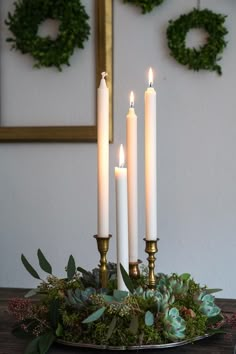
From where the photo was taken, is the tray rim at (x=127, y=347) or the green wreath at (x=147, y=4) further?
the green wreath at (x=147, y=4)

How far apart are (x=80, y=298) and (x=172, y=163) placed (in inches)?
45.4

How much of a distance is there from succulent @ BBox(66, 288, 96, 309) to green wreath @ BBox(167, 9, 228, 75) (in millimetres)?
1202

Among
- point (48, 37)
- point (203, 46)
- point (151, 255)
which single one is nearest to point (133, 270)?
point (151, 255)

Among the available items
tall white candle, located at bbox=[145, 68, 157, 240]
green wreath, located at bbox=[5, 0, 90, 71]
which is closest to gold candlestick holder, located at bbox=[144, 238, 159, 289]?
tall white candle, located at bbox=[145, 68, 157, 240]

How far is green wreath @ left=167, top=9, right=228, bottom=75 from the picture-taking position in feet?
5.95

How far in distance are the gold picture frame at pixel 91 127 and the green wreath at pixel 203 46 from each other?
0.23 m

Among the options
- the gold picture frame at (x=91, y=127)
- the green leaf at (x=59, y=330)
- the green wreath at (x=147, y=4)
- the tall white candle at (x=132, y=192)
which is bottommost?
the green leaf at (x=59, y=330)

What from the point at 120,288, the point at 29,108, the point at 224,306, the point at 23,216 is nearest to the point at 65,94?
the point at 29,108

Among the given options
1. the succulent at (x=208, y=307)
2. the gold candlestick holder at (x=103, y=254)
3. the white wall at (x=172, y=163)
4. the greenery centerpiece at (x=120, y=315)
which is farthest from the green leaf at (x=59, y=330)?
the white wall at (x=172, y=163)

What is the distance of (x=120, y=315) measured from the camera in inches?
30.8

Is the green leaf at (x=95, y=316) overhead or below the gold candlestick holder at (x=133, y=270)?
below

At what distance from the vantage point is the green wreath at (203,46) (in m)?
1.81

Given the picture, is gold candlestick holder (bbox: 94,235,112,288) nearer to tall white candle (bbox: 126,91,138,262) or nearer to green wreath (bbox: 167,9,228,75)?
tall white candle (bbox: 126,91,138,262)

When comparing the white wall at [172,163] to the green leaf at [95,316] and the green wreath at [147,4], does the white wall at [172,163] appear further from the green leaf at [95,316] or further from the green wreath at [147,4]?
the green leaf at [95,316]
